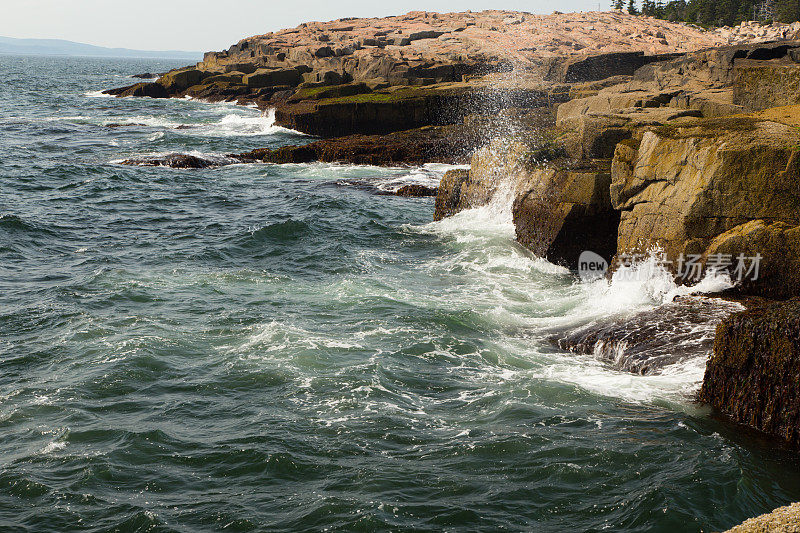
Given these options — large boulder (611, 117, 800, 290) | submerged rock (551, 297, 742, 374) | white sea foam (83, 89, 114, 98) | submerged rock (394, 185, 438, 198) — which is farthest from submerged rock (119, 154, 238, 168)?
white sea foam (83, 89, 114, 98)

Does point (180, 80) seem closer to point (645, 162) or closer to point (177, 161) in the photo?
point (177, 161)

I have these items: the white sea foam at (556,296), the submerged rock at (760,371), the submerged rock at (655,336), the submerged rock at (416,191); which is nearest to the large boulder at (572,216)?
the white sea foam at (556,296)

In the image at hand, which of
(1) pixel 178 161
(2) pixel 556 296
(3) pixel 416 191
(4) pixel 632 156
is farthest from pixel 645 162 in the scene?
(1) pixel 178 161

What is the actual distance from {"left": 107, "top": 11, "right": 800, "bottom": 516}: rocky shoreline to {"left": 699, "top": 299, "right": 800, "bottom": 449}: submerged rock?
0.05 ft

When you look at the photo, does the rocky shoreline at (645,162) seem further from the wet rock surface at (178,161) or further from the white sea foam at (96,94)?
the white sea foam at (96,94)

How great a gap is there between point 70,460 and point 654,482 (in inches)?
287

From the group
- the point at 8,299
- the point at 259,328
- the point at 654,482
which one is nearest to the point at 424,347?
the point at 259,328

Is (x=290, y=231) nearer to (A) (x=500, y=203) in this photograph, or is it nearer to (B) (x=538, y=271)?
(A) (x=500, y=203)

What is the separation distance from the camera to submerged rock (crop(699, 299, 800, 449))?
351 inches

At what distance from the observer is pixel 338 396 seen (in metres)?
11.0

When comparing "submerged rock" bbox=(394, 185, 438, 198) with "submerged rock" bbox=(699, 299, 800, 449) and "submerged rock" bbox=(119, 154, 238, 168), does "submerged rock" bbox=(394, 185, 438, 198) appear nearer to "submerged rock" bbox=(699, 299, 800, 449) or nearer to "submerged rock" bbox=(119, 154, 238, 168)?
"submerged rock" bbox=(119, 154, 238, 168)

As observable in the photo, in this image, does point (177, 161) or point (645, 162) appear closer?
point (645, 162)

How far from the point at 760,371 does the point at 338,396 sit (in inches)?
233

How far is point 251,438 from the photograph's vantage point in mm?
9648
